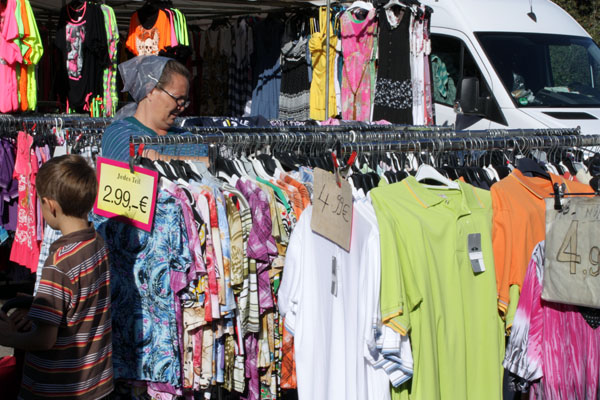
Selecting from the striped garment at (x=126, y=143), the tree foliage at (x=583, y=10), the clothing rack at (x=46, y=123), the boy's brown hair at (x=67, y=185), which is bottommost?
the boy's brown hair at (x=67, y=185)

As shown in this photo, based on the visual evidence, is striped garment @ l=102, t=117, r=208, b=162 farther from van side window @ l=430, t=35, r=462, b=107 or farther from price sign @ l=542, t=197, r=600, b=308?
van side window @ l=430, t=35, r=462, b=107

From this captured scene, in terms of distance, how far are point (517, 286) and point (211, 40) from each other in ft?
27.8

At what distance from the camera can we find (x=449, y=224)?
305 cm

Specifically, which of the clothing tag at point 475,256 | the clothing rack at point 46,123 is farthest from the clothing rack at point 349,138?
the clothing rack at point 46,123

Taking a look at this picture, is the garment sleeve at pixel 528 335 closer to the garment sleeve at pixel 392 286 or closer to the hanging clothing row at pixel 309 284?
the hanging clothing row at pixel 309 284

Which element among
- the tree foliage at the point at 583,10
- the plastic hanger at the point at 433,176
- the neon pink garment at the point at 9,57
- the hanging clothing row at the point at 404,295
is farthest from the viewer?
the tree foliage at the point at 583,10

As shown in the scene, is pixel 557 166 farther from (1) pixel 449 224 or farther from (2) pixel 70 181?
(2) pixel 70 181

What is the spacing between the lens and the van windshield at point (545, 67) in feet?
25.9

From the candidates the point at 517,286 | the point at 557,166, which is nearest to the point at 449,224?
the point at 517,286

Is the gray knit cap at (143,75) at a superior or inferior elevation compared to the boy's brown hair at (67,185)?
superior

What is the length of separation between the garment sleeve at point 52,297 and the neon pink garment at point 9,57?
529cm

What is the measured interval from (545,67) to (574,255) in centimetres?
589

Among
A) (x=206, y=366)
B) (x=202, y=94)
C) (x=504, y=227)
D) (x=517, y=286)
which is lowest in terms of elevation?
(x=206, y=366)

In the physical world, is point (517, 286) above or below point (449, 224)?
below
